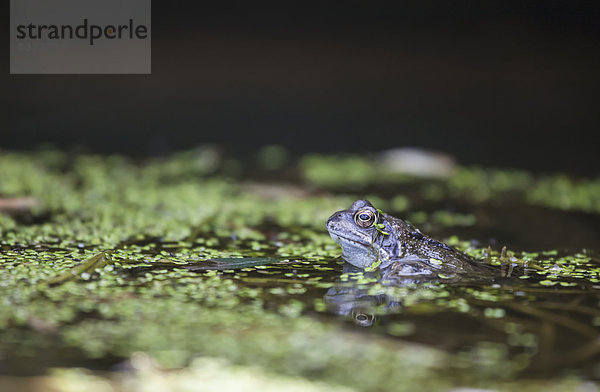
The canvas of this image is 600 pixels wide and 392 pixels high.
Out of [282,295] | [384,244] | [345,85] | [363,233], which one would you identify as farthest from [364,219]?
[345,85]

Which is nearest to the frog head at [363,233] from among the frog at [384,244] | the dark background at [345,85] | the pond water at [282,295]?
the frog at [384,244]

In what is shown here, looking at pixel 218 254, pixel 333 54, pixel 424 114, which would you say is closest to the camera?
pixel 218 254

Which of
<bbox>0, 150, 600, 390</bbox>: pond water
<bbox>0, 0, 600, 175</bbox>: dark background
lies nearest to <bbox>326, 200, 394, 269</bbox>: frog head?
<bbox>0, 150, 600, 390</bbox>: pond water

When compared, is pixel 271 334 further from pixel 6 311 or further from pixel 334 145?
pixel 334 145

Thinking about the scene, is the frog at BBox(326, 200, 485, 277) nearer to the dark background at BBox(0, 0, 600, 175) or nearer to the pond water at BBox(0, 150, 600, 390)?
the pond water at BBox(0, 150, 600, 390)

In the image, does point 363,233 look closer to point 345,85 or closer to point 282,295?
point 282,295

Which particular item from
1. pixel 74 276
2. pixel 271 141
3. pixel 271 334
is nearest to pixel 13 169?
pixel 271 141
